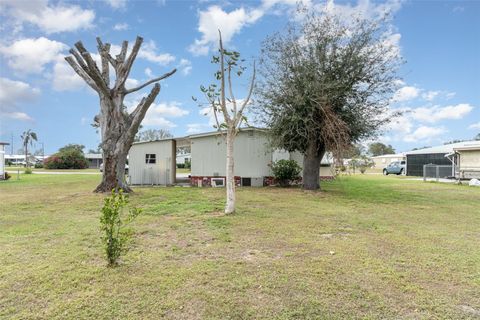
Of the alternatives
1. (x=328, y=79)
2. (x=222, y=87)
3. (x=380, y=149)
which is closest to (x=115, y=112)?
(x=222, y=87)

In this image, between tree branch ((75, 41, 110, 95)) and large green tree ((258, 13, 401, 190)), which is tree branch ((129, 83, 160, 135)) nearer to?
tree branch ((75, 41, 110, 95))

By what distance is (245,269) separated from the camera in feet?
13.3

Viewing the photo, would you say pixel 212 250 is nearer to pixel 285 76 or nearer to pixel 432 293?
pixel 432 293

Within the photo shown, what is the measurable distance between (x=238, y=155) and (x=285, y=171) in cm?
275

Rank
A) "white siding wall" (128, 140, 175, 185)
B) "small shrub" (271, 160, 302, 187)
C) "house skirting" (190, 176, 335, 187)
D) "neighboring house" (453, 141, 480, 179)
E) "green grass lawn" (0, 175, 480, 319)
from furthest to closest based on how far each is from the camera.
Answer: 1. "neighboring house" (453, 141, 480, 179)
2. "white siding wall" (128, 140, 175, 185)
3. "house skirting" (190, 176, 335, 187)
4. "small shrub" (271, 160, 302, 187)
5. "green grass lawn" (0, 175, 480, 319)

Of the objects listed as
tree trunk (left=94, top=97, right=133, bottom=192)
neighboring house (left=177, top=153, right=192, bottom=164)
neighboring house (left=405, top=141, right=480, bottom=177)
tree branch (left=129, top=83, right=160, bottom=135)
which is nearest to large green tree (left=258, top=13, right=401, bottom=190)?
tree branch (left=129, top=83, right=160, bottom=135)

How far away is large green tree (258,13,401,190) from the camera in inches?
486

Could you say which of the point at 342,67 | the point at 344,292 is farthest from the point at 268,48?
the point at 344,292

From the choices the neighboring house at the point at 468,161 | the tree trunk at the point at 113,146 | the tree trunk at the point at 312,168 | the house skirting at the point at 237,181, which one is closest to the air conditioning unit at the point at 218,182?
the house skirting at the point at 237,181

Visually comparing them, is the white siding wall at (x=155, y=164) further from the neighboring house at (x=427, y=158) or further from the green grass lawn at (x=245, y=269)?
the neighboring house at (x=427, y=158)

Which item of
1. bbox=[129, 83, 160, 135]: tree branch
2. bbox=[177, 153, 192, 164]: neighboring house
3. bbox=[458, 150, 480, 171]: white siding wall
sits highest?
bbox=[129, 83, 160, 135]: tree branch

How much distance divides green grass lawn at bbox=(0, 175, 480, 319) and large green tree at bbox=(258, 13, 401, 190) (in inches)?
233

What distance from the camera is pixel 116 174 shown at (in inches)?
501

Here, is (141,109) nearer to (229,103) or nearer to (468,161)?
(229,103)
